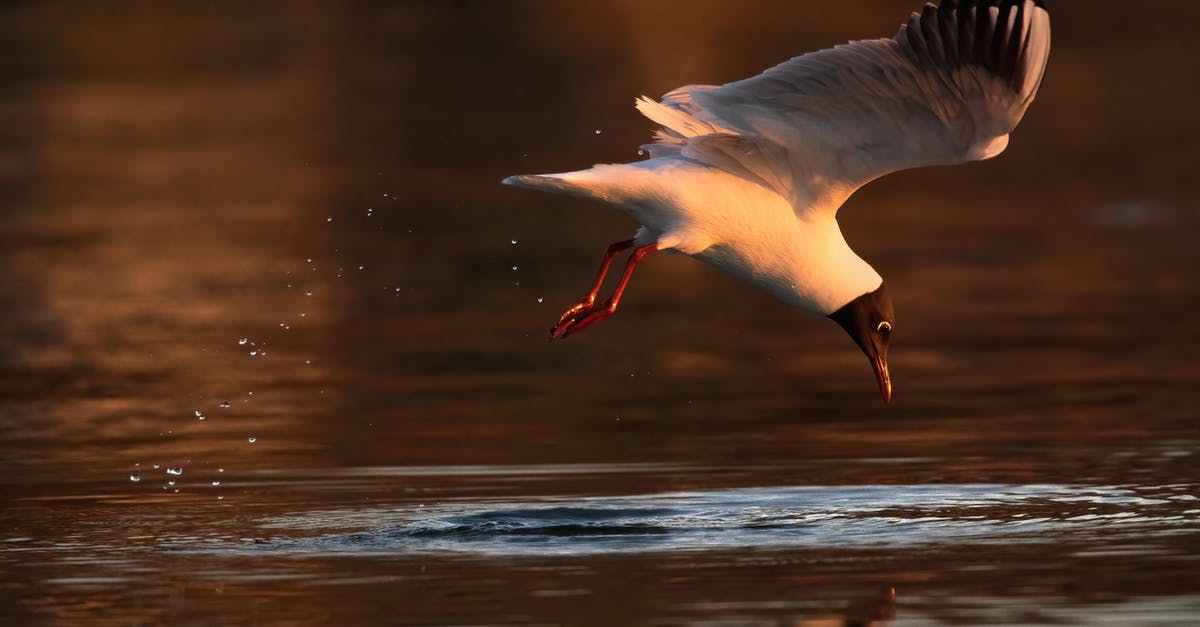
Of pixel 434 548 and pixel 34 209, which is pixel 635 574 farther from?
pixel 34 209

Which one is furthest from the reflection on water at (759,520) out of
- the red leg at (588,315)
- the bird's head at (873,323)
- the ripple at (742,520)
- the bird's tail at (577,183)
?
the bird's tail at (577,183)

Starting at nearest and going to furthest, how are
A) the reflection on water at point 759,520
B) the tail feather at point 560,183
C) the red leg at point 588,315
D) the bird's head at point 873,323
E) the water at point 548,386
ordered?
1. the water at point 548,386
2. the reflection on water at point 759,520
3. the tail feather at point 560,183
4. the red leg at point 588,315
5. the bird's head at point 873,323

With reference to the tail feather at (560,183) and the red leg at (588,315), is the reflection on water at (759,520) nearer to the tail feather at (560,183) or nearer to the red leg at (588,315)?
the red leg at (588,315)

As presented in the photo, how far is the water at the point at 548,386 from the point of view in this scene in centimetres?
775

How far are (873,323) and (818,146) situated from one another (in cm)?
120

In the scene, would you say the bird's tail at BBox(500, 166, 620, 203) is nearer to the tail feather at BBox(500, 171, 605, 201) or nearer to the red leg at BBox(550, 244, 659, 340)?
the tail feather at BBox(500, 171, 605, 201)

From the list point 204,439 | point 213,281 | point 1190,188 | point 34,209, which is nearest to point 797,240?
point 204,439

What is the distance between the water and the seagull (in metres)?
0.80

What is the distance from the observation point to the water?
7750 mm

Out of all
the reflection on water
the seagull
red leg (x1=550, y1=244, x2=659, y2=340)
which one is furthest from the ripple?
the seagull

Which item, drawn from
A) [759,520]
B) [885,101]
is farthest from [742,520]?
[885,101]

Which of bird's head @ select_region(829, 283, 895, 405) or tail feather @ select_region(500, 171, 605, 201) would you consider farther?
bird's head @ select_region(829, 283, 895, 405)

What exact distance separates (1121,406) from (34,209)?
10.5 meters

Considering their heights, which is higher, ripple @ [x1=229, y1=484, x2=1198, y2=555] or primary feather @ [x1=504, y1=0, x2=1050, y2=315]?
primary feather @ [x1=504, y1=0, x2=1050, y2=315]
